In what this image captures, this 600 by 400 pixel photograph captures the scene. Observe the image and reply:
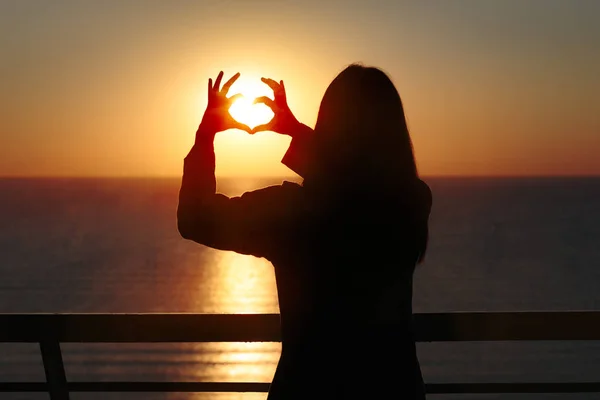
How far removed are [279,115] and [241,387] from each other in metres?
0.96

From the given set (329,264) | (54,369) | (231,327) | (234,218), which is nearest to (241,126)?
(234,218)

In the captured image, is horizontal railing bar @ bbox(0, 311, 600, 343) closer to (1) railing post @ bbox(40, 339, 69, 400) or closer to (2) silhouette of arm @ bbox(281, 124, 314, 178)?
(1) railing post @ bbox(40, 339, 69, 400)

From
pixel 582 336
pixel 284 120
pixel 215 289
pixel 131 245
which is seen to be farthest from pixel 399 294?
pixel 131 245

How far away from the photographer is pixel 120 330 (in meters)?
1.73

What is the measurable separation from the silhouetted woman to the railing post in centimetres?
82

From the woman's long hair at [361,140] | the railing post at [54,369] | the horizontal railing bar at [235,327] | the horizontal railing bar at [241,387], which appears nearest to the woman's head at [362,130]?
the woman's long hair at [361,140]

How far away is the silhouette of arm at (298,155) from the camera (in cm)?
118

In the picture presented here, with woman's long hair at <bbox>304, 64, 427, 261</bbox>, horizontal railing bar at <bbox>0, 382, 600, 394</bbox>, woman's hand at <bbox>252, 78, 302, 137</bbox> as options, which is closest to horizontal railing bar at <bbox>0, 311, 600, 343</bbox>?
horizontal railing bar at <bbox>0, 382, 600, 394</bbox>

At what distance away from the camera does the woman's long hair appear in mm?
1167

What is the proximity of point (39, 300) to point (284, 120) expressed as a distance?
152ft

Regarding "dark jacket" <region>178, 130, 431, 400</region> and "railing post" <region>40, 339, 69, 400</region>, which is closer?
"dark jacket" <region>178, 130, 431, 400</region>

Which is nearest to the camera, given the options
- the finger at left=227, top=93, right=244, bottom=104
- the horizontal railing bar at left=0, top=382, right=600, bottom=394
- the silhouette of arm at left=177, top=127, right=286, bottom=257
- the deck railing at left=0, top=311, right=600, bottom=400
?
the silhouette of arm at left=177, top=127, right=286, bottom=257

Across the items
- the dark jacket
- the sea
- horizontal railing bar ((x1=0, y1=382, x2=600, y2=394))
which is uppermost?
the dark jacket

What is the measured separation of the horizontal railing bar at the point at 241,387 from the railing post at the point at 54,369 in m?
0.03
